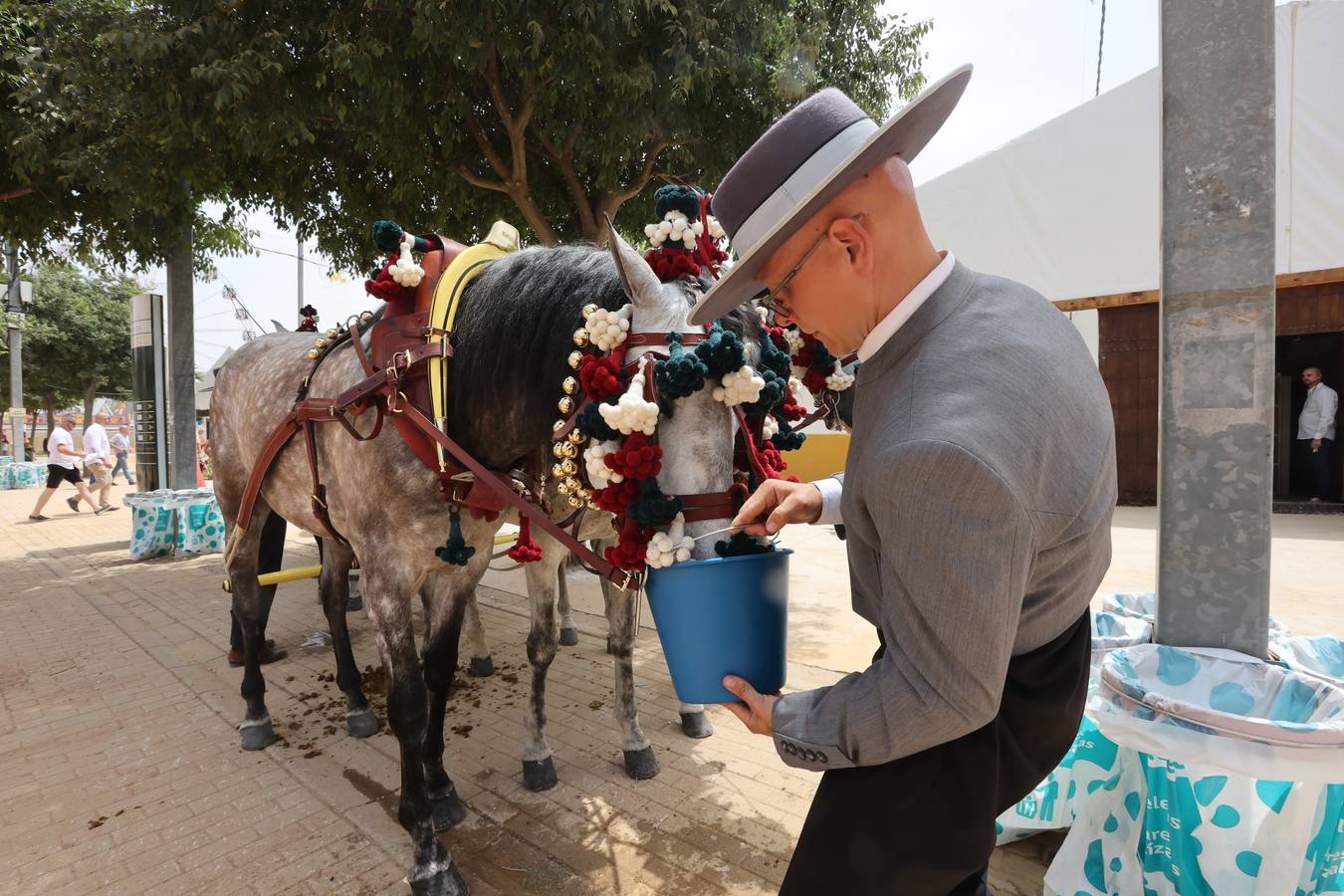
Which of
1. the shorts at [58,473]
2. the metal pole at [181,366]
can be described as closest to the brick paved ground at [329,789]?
the metal pole at [181,366]

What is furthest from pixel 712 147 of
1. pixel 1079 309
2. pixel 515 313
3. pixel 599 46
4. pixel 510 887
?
pixel 1079 309

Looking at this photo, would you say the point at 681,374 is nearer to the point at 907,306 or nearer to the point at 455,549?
the point at 907,306

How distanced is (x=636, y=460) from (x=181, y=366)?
387 inches

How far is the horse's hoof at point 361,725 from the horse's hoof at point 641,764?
1.46 metres

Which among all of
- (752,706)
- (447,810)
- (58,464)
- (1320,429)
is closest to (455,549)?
(447,810)

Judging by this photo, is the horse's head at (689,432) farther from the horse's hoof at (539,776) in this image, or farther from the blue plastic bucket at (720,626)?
the horse's hoof at (539,776)

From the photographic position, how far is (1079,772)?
2.16m

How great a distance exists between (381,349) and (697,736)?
93.8 inches

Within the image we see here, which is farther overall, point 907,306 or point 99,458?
point 99,458

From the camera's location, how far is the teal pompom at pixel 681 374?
1.64 metres

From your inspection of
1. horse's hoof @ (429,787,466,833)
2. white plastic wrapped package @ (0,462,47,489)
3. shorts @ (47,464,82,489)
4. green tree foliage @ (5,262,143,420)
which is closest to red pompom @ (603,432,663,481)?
horse's hoof @ (429,787,466,833)

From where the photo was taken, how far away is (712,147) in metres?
6.04

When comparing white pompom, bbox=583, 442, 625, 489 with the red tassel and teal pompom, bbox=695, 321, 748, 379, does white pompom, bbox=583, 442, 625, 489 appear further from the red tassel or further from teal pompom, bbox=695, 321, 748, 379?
the red tassel

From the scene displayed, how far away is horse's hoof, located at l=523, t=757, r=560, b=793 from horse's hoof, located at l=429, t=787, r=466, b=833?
0.31 meters
